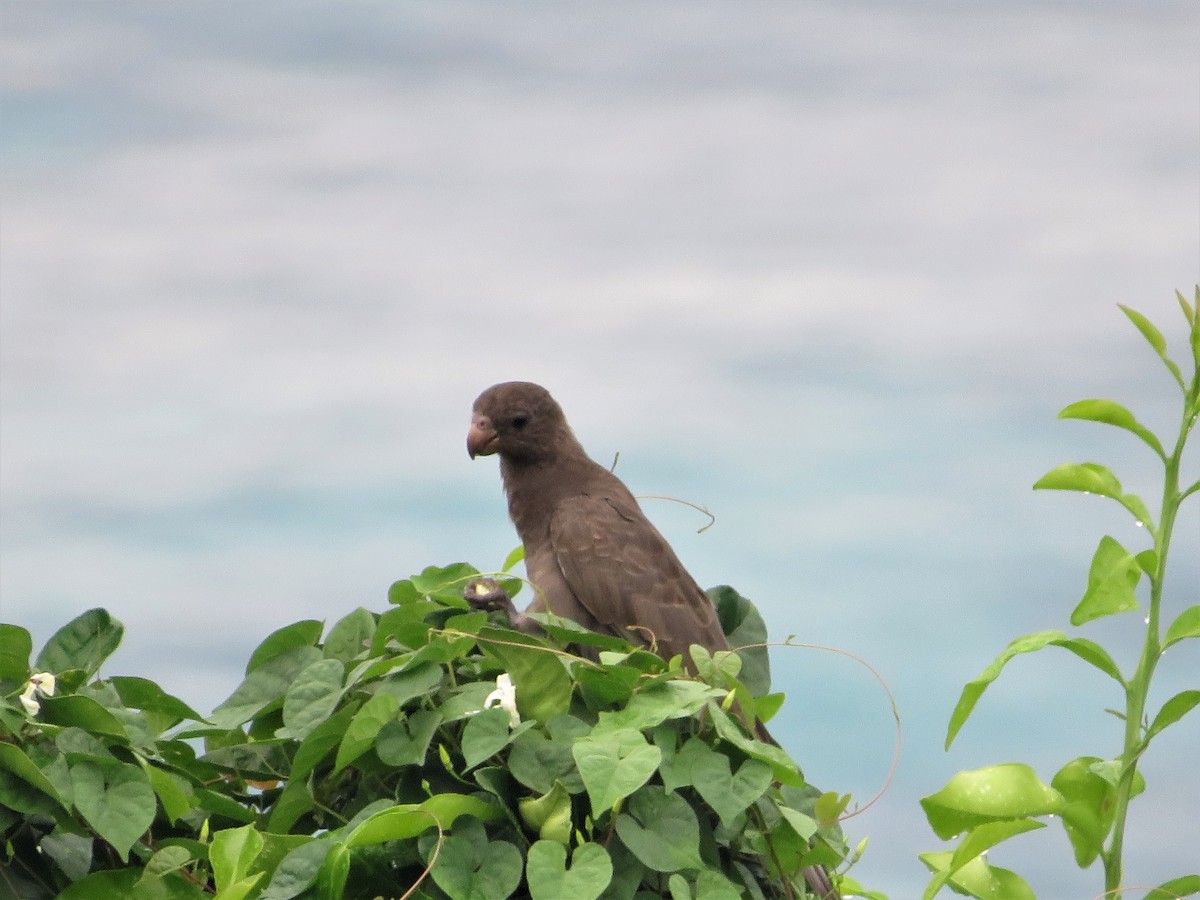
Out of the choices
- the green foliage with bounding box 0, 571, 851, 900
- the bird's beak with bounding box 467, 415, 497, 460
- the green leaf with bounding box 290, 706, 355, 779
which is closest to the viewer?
the green foliage with bounding box 0, 571, 851, 900

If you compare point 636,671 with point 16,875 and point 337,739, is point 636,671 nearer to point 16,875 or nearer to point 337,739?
point 337,739

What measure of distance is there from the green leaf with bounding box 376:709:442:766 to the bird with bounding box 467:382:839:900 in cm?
144

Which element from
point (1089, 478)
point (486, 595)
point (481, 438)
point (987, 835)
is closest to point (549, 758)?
point (486, 595)

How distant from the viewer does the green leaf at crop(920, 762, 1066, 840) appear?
Result: 3518mm

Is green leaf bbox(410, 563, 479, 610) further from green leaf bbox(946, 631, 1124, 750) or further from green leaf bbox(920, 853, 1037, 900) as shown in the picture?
green leaf bbox(920, 853, 1037, 900)

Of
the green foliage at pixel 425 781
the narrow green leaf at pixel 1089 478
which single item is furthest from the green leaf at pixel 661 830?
the narrow green leaf at pixel 1089 478

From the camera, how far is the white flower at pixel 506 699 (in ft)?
10.5

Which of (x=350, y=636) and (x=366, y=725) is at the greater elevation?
(x=350, y=636)

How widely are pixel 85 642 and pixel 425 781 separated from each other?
3.12 feet

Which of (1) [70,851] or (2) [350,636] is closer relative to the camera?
(1) [70,851]

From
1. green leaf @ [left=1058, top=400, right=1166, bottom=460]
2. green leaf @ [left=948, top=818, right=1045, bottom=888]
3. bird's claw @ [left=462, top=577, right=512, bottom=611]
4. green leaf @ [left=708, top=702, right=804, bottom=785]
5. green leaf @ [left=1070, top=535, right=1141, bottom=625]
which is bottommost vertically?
green leaf @ [left=948, top=818, right=1045, bottom=888]

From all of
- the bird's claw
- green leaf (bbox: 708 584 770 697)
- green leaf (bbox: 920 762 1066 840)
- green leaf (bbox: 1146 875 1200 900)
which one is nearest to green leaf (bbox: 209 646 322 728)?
the bird's claw

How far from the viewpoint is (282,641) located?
3740mm

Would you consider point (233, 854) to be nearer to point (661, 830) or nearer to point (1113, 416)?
point (661, 830)
